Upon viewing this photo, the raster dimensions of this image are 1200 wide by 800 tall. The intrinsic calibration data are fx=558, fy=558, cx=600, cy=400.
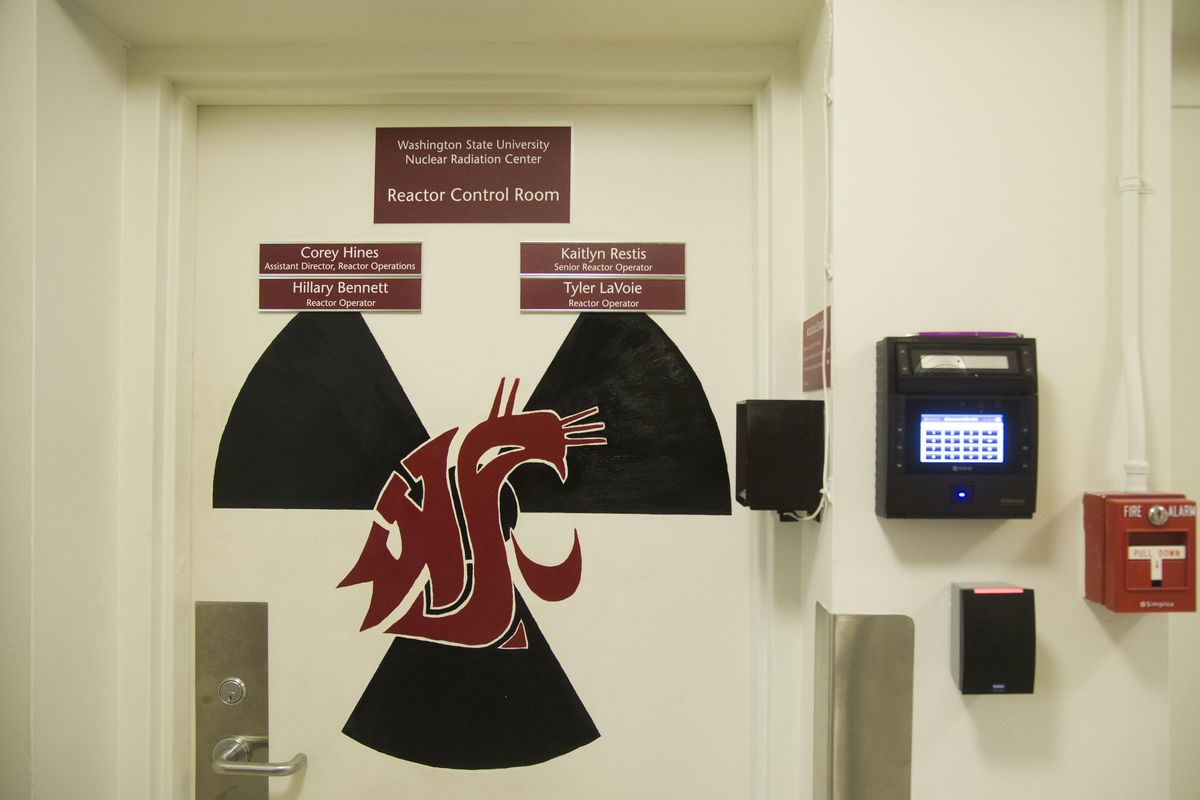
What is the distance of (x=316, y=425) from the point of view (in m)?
1.26

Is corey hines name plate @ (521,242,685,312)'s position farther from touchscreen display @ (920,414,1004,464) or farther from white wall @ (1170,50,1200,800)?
white wall @ (1170,50,1200,800)

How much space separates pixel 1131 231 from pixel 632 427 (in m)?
0.93

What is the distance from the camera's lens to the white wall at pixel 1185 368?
1.21 meters

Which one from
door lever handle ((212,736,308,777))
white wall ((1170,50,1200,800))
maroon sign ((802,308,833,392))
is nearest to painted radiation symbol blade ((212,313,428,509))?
door lever handle ((212,736,308,777))

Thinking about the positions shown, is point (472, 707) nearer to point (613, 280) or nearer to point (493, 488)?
point (493, 488)

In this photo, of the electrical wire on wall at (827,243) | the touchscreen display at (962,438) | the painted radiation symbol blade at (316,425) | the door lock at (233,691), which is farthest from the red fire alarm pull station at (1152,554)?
the door lock at (233,691)

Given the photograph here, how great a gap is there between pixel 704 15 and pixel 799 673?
1.32 metres

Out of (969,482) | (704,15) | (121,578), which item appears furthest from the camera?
(121,578)

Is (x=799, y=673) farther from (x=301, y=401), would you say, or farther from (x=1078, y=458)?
(x=301, y=401)

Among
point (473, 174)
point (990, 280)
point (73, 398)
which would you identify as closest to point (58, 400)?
point (73, 398)

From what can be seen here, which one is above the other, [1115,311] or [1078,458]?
[1115,311]

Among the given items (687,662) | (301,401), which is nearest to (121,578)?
(301,401)

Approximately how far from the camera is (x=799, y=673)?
3.76ft

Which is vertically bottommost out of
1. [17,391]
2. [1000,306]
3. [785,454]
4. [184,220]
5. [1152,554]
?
[1152,554]
